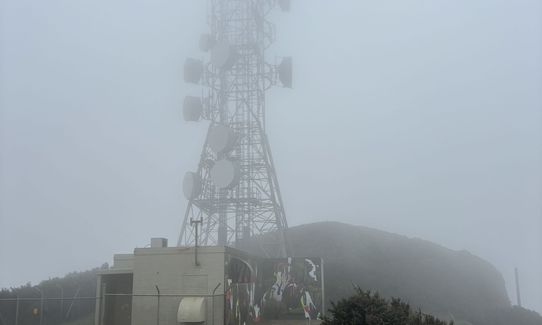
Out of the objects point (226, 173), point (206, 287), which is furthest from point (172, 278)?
point (226, 173)

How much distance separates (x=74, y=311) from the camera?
104 feet

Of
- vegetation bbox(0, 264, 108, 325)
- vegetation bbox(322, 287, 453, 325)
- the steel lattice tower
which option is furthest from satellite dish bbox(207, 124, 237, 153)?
vegetation bbox(322, 287, 453, 325)

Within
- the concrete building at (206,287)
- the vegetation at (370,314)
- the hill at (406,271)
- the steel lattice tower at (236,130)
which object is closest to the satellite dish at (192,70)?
the steel lattice tower at (236,130)

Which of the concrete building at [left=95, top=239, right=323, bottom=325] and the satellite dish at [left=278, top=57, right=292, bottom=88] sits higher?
the satellite dish at [left=278, top=57, right=292, bottom=88]

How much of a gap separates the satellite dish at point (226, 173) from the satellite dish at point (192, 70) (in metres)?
8.03

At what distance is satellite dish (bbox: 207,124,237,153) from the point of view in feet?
119

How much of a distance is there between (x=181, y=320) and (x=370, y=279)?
93.3ft

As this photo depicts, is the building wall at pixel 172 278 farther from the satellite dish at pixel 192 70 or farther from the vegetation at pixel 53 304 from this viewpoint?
the satellite dish at pixel 192 70

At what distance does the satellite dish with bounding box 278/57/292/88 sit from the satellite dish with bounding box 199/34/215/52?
17.6ft

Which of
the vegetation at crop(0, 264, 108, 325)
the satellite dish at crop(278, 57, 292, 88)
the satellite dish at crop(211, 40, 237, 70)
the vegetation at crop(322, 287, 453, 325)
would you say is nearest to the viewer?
the vegetation at crop(322, 287, 453, 325)

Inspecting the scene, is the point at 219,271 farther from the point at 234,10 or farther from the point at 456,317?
the point at 456,317

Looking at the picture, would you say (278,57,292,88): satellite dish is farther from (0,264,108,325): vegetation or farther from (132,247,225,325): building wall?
(0,264,108,325): vegetation

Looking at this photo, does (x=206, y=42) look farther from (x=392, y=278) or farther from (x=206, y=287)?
(x=392, y=278)

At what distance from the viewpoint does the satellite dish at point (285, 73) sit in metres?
39.5
